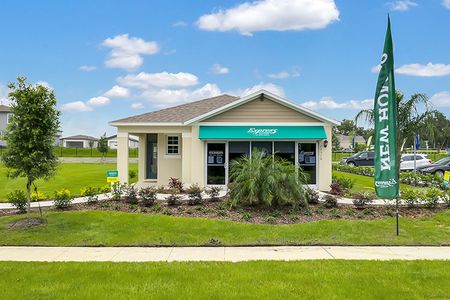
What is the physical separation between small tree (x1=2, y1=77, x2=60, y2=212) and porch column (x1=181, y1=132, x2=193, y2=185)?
318 inches

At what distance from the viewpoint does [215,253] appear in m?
8.37

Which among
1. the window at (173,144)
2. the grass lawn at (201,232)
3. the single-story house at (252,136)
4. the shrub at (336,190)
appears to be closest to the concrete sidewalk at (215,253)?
the grass lawn at (201,232)

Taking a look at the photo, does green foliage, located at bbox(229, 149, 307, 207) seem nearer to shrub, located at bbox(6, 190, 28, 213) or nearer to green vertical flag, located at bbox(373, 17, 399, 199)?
green vertical flag, located at bbox(373, 17, 399, 199)

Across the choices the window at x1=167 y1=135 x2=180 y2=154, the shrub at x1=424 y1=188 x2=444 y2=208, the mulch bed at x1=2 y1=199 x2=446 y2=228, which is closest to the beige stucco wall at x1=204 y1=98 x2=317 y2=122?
the window at x1=167 y1=135 x2=180 y2=154

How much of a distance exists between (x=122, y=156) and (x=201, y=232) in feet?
32.3

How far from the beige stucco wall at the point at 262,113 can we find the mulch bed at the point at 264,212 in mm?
5669

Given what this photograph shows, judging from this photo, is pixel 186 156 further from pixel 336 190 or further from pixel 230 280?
pixel 230 280

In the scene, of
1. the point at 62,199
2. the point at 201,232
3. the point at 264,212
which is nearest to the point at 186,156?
the point at 62,199

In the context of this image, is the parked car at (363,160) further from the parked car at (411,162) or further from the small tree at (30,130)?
the small tree at (30,130)

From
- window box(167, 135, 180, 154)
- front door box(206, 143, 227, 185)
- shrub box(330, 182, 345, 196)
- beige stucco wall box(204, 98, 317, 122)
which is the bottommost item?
shrub box(330, 182, 345, 196)

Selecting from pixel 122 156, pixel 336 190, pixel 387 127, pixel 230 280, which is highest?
pixel 387 127

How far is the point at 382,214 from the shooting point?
39.2 ft

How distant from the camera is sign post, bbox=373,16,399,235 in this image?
32.0 ft

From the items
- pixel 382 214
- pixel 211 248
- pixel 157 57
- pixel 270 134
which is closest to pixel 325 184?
pixel 270 134
